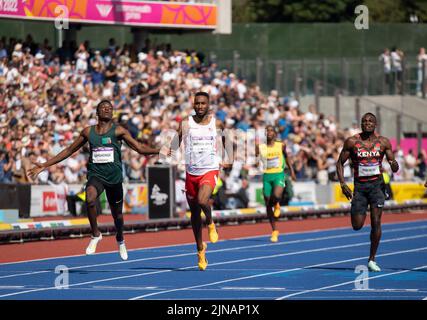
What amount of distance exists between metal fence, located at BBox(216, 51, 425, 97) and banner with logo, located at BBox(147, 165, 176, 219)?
51.8 ft

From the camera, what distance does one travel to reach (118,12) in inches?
1641

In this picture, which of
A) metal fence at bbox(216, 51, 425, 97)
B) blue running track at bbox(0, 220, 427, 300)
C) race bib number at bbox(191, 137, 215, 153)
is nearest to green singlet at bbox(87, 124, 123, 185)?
race bib number at bbox(191, 137, 215, 153)

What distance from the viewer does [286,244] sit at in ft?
Answer: 81.1

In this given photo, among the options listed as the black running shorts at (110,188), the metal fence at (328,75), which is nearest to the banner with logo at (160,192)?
the black running shorts at (110,188)

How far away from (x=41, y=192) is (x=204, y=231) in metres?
5.25

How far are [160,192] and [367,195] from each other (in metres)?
12.8

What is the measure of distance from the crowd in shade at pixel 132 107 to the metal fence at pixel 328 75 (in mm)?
810

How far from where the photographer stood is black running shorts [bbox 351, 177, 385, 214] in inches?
706

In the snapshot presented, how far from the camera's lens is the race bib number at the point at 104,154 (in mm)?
18203

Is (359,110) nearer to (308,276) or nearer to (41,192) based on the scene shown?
(41,192)

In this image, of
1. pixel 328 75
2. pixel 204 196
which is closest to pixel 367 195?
pixel 204 196

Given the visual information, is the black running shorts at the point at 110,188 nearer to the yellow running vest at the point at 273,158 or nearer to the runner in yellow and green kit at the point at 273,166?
the runner in yellow and green kit at the point at 273,166

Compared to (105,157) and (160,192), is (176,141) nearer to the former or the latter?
(105,157)

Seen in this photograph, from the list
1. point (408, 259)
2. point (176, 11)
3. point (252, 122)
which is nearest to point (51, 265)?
A: point (408, 259)
